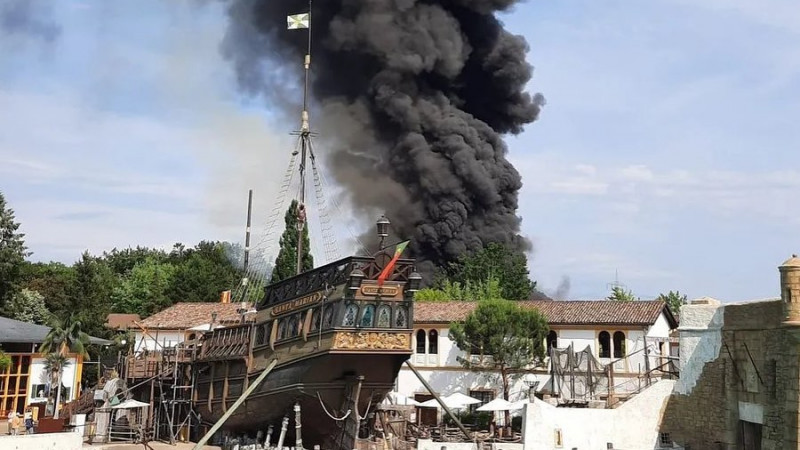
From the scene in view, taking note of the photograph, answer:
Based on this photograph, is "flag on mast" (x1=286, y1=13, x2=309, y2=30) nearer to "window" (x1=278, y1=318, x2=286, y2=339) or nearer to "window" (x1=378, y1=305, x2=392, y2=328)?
"window" (x1=278, y1=318, x2=286, y2=339)

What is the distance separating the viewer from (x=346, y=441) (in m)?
25.7

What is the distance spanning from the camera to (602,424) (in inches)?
1035

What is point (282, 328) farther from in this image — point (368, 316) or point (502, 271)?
point (502, 271)

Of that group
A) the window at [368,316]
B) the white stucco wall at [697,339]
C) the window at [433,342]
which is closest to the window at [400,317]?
the window at [368,316]

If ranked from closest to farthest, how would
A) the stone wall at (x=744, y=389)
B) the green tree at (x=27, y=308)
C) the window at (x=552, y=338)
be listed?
the stone wall at (x=744, y=389), the window at (x=552, y=338), the green tree at (x=27, y=308)

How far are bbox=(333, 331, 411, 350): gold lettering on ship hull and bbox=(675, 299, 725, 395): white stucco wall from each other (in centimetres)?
928

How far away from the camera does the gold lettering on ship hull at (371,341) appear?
24250mm

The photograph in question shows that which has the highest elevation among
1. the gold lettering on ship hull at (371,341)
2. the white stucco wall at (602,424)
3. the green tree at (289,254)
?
the green tree at (289,254)

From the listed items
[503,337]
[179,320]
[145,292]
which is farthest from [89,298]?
[503,337]

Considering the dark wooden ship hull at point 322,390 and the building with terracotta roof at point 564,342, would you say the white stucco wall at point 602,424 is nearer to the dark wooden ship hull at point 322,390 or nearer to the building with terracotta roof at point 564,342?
the dark wooden ship hull at point 322,390

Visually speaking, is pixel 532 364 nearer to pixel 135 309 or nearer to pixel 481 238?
pixel 481 238

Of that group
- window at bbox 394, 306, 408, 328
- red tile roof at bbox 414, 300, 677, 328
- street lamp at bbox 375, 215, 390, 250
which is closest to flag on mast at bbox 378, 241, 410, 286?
street lamp at bbox 375, 215, 390, 250

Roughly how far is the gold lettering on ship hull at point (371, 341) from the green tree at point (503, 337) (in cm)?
1305

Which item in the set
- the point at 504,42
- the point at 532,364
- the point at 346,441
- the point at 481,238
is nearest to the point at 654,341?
the point at 532,364
